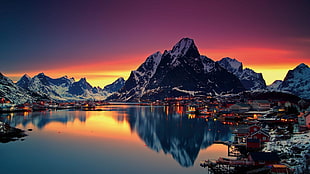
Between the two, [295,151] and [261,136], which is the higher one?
[261,136]

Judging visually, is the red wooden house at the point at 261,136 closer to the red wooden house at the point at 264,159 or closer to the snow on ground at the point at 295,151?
the snow on ground at the point at 295,151

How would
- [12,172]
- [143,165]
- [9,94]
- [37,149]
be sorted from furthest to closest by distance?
[9,94]
[37,149]
[143,165]
[12,172]

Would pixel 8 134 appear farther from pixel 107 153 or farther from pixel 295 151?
pixel 295 151

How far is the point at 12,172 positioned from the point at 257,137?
29912mm

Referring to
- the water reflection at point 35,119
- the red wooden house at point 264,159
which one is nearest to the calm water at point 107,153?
the red wooden house at point 264,159

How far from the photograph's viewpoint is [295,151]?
28.5 m

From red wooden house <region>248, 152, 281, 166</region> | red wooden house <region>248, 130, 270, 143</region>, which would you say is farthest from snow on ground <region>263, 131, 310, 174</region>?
red wooden house <region>248, 152, 281, 166</region>

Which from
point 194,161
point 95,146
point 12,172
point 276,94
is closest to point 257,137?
point 194,161

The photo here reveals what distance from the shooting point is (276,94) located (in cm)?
14200

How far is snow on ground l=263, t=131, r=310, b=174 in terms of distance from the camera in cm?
2444

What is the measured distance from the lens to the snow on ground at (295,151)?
24.4 metres

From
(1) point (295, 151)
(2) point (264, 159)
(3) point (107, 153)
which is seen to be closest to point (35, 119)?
(3) point (107, 153)

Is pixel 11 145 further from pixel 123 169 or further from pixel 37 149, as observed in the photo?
pixel 123 169

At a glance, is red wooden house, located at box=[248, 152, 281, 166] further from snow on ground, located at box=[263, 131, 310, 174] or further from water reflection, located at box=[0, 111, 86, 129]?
water reflection, located at box=[0, 111, 86, 129]
